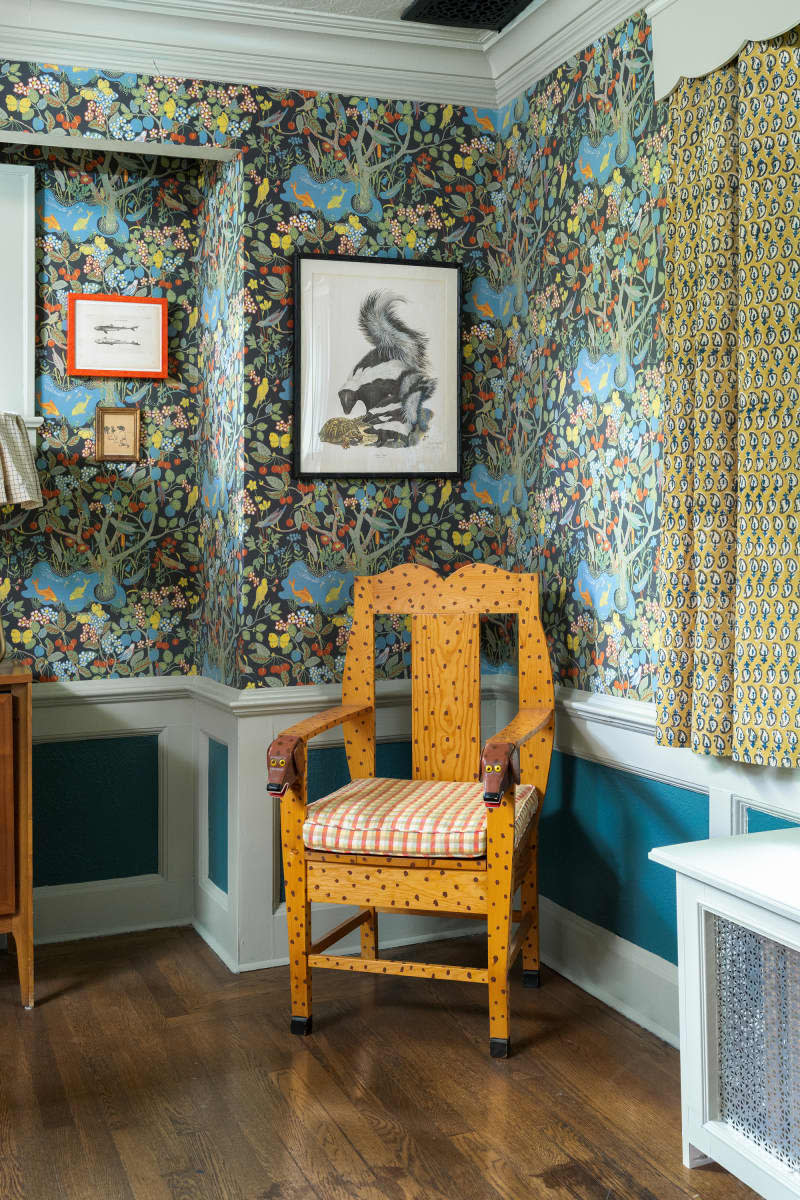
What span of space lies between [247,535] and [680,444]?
4.32 feet

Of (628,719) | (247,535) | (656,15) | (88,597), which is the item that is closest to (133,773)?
(88,597)

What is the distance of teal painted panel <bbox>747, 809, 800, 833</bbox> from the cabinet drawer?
73.6 inches

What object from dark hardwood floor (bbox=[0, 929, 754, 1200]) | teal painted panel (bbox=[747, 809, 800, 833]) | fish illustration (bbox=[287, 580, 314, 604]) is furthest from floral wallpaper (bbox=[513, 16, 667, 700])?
dark hardwood floor (bbox=[0, 929, 754, 1200])

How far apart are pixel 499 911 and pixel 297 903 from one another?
0.52m

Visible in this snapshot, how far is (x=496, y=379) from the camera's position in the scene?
11.6 ft

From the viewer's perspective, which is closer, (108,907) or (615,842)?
(615,842)

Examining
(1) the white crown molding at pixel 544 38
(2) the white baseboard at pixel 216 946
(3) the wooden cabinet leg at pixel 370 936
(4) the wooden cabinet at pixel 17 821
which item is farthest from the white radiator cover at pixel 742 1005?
(1) the white crown molding at pixel 544 38

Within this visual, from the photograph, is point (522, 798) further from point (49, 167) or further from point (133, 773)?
point (49, 167)

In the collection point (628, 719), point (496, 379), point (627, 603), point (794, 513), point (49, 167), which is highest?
point (49, 167)

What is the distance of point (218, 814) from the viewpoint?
3.45 m

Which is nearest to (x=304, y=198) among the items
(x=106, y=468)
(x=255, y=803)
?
(x=106, y=468)

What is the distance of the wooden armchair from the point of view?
261 cm

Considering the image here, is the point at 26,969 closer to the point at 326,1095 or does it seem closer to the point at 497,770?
the point at 326,1095

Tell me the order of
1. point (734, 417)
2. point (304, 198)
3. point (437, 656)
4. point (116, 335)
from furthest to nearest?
point (116, 335) < point (304, 198) < point (437, 656) < point (734, 417)
